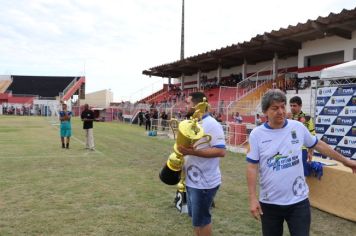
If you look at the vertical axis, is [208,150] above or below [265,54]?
Answer: below

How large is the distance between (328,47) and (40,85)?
63.1 m

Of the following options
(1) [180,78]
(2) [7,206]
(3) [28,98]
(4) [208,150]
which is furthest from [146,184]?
(3) [28,98]

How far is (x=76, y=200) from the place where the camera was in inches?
301

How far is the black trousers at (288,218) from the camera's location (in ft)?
11.6

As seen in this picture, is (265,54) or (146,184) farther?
(265,54)

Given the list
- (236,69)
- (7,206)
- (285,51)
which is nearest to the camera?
(7,206)

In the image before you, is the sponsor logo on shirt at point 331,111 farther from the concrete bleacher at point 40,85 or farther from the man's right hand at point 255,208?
the concrete bleacher at point 40,85

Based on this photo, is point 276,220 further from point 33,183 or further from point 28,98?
point 28,98

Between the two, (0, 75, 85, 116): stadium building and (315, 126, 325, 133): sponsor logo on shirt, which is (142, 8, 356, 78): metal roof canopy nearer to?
(315, 126, 325, 133): sponsor logo on shirt

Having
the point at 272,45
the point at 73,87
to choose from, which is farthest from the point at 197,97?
the point at 73,87

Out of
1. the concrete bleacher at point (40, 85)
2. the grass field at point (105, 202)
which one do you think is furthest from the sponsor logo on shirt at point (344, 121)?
the concrete bleacher at point (40, 85)

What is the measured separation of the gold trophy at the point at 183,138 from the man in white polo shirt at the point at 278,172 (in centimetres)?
55

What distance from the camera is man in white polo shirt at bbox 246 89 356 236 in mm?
3559

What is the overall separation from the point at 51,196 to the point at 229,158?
7.72 m
